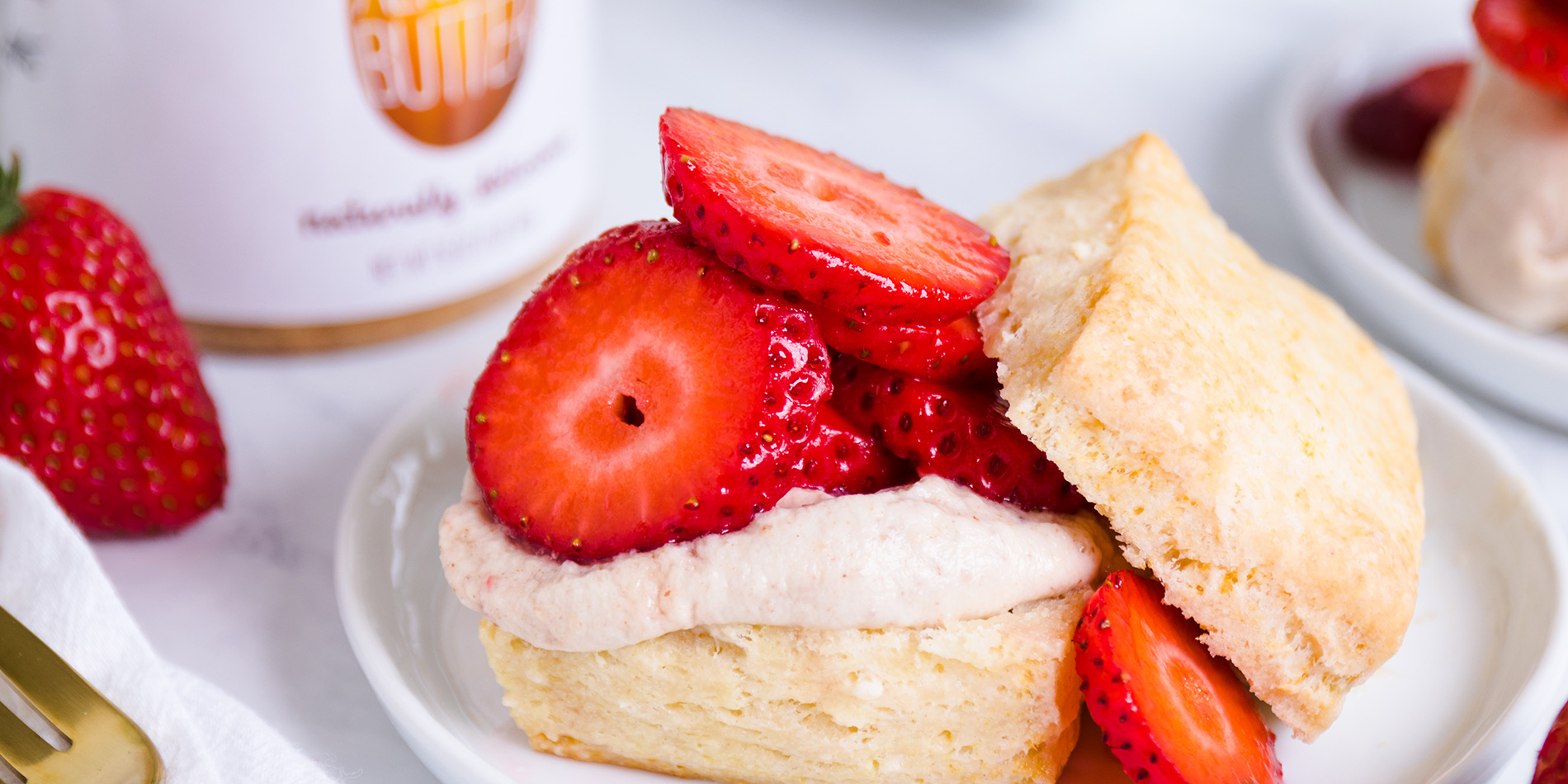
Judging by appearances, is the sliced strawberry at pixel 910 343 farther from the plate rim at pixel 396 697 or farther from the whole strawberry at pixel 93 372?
the whole strawberry at pixel 93 372

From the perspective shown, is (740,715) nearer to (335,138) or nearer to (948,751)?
(948,751)

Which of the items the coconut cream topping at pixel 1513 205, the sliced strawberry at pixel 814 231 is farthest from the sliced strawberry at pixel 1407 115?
the sliced strawberry at pixel 814 231

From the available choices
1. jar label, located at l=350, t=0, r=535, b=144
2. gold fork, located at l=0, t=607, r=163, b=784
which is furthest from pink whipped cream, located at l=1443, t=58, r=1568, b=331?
gold fork, located at l=0, t=607, r=163, b=784

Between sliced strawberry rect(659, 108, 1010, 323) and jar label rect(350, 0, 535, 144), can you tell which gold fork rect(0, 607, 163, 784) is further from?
jar label rect(350, 0, 535, 144)

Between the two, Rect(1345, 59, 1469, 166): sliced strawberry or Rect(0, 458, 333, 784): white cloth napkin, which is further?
Rect(1345, 59, 1469, 166): sliced strawberry

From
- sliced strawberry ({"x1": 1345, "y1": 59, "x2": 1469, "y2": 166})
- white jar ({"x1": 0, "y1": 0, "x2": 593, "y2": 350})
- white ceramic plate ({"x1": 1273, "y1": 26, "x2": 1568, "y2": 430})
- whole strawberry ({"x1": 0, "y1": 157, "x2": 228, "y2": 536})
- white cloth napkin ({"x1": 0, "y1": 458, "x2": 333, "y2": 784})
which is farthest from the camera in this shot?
sliced strawberry ({"x1": 1345, "y1": 59, "x2": 1469, "y2": 166})

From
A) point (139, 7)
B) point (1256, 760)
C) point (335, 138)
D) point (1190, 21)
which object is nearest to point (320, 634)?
point (335, 138)
